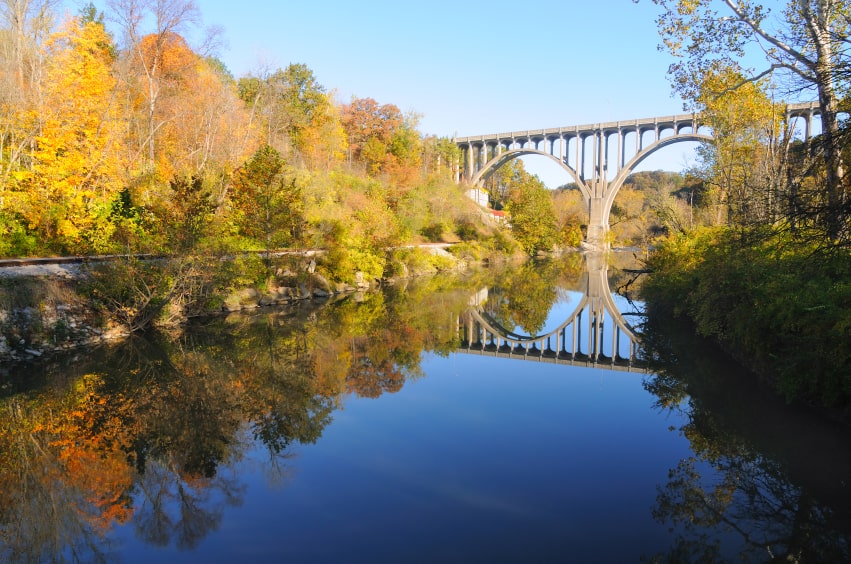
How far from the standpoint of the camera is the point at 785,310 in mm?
7301

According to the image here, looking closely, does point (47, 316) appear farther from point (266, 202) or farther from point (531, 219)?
point (531, 219)

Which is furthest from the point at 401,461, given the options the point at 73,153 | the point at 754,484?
the point at 73,153

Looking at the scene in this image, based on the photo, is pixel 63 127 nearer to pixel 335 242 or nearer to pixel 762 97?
pixel 335 242

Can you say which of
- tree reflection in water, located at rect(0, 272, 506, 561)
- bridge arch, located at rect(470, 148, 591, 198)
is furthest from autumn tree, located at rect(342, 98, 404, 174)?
tree reflection in water, located at rect(0, 272, 506, 561)

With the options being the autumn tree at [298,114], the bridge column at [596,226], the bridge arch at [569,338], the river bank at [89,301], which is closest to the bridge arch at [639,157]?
the bridge column at [596,226]

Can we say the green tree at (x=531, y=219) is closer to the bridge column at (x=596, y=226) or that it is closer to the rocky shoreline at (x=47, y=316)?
the bridge column at (x=596, y=226)

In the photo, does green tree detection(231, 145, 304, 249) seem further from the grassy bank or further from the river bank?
the grassy bank

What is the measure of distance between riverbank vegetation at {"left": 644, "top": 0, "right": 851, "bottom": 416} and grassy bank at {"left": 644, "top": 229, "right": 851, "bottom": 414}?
0.06 ft

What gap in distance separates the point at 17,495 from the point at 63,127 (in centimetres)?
1335

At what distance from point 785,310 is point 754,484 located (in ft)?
8.33

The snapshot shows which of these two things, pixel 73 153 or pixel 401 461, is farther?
pixel 73 153

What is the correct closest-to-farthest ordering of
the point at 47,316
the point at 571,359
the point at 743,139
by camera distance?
the point at 47,316, the point at 571,359, the point at 743,139

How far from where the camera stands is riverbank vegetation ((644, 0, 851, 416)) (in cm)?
621

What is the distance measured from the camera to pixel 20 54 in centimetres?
1552
